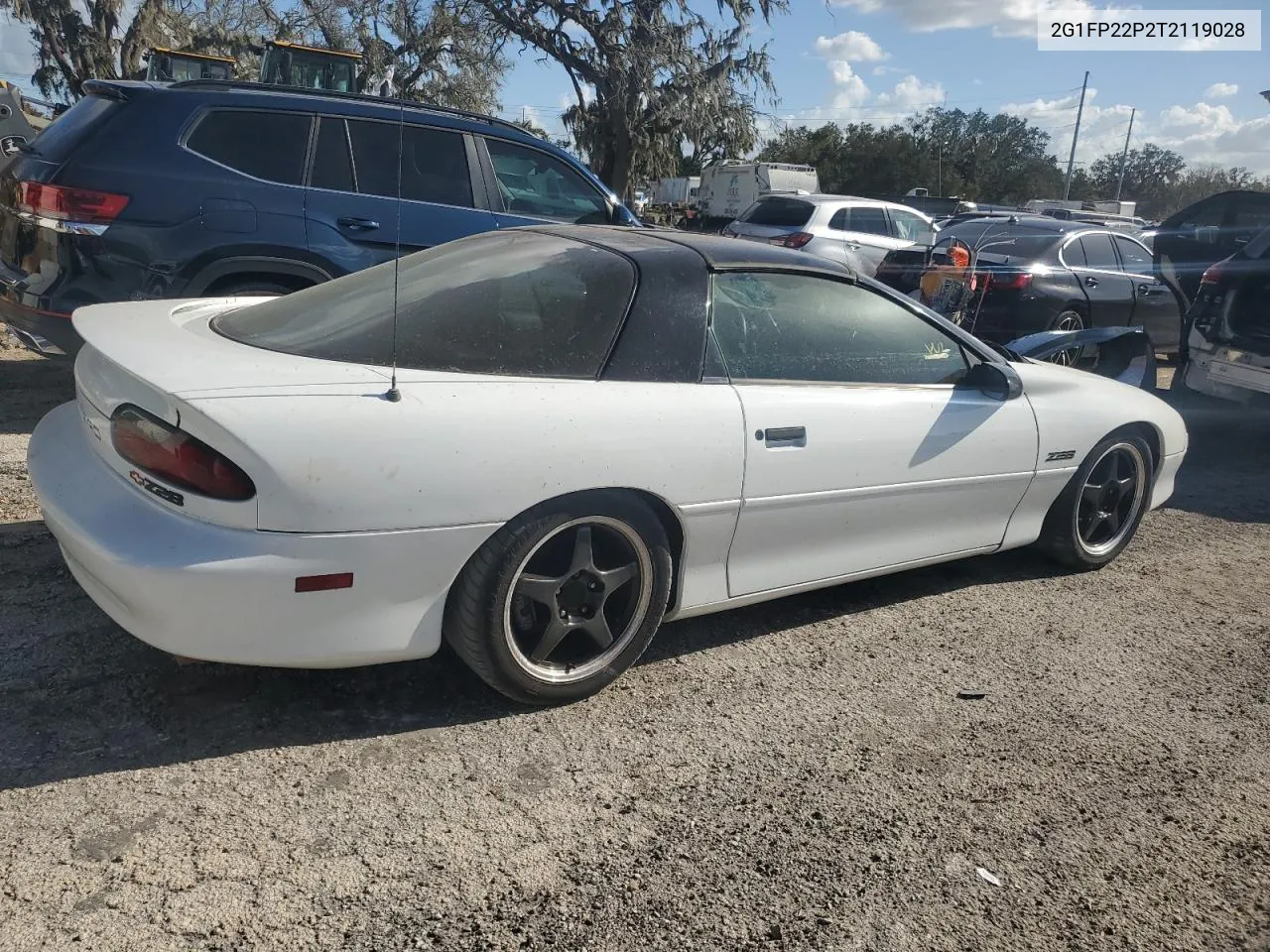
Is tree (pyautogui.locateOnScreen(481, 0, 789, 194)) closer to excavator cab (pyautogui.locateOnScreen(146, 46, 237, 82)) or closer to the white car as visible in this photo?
excavator cab (pyautogui.locateOnScreen(146, 46, 237, 82))

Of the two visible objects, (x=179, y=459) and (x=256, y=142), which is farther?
(x=256, y=142)

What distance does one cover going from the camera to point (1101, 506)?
14.8ft

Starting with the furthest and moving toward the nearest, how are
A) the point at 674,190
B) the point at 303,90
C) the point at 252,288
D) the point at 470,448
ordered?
the point at 674,190 → the point at 303,90 → the point at 252,288 → the point at 470,448

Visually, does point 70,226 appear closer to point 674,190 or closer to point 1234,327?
point 1234,327

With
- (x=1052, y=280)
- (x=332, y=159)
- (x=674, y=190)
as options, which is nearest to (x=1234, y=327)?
(x=1052, y=280)

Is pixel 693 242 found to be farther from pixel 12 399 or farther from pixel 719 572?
pixel 12 399

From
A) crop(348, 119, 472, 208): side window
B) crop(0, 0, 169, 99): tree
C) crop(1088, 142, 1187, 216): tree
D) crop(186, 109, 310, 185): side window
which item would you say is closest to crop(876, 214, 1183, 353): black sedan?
crop(348, 119, 472, 208): side window

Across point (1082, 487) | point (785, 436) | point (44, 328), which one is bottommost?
point (1082, 487)

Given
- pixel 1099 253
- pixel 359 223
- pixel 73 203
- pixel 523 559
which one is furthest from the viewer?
pixel 1099 253

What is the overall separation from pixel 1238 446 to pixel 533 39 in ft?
67.1

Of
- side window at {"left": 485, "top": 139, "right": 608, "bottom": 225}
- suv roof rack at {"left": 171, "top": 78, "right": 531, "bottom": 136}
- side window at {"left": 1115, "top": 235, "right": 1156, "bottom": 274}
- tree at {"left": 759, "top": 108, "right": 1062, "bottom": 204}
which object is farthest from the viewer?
tree at {"left": 759, "top": 108, "right": 1062, "bottom": 204}

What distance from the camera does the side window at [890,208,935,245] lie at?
1385 centimetres

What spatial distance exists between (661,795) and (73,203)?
4265 mm

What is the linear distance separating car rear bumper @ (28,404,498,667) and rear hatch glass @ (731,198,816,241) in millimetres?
10785
